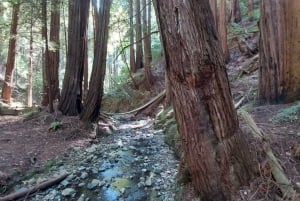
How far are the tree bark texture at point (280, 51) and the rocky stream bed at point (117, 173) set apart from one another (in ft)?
7.09

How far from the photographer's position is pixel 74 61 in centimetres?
820

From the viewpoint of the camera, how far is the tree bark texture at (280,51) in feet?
17.5

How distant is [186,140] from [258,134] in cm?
103

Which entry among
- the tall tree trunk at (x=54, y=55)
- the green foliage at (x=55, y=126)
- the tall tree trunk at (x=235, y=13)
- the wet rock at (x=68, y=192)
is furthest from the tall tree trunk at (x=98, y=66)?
the tall tree trunk at (x=235, y=13)

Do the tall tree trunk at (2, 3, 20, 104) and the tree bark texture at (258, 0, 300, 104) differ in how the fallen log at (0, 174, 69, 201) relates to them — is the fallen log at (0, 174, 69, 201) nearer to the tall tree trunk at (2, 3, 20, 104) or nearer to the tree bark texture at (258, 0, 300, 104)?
the tree bark texture at (258, 0, 300, 104)

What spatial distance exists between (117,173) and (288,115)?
107 inches

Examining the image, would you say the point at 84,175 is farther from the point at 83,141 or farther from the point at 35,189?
the point at 83,141

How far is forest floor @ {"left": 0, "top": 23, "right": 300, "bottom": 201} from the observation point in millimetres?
3291

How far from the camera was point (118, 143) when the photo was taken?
6805 mm

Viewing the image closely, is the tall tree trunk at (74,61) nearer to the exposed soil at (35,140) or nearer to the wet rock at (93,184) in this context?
the exposed soil at (35,140)

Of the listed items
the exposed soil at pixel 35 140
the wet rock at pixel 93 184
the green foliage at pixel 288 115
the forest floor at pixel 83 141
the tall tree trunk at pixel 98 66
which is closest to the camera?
the forest floor at pixel 83 141

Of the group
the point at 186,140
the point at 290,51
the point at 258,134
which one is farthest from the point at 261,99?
the point at 186,140

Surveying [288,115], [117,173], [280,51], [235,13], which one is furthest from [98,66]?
[235,13]

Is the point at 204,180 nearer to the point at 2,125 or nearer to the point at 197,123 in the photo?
the point at 197,123
